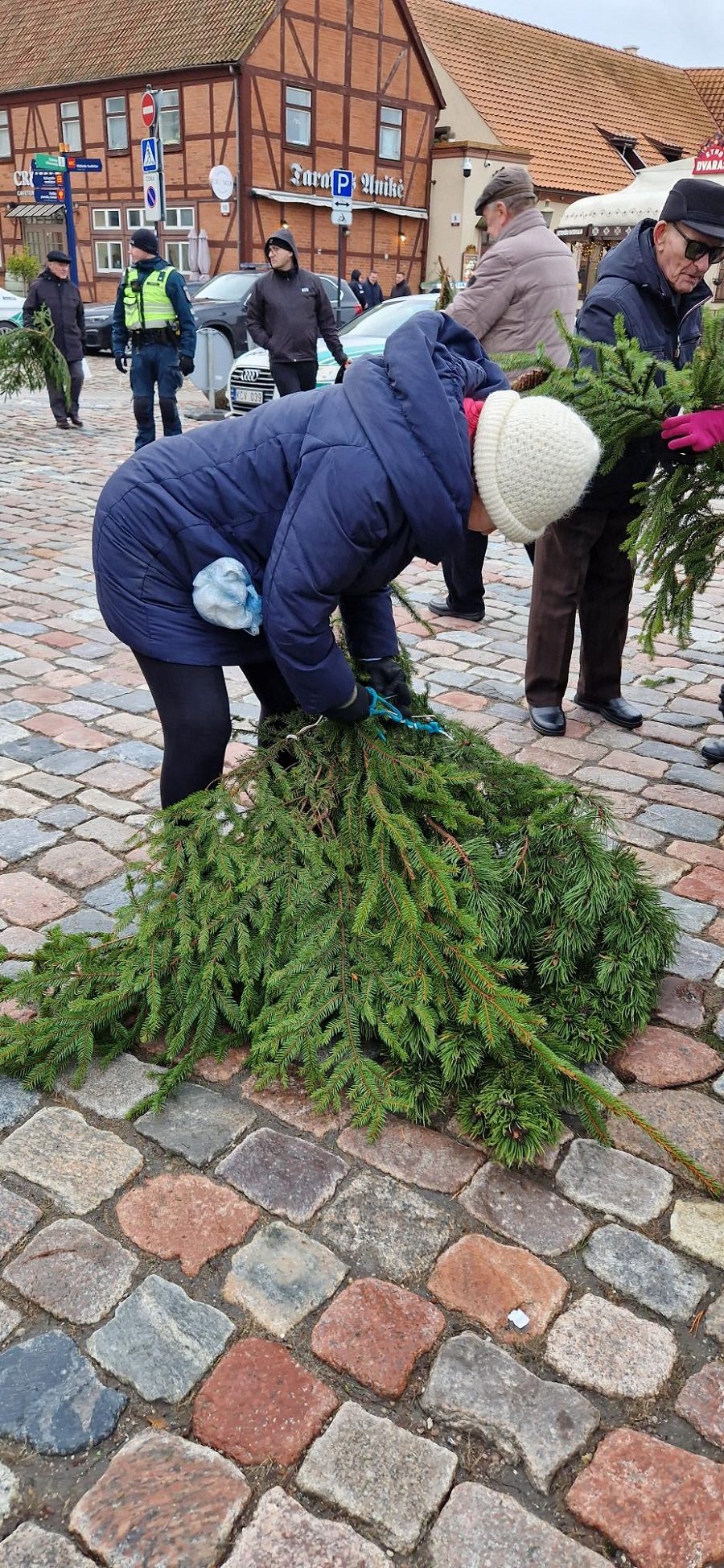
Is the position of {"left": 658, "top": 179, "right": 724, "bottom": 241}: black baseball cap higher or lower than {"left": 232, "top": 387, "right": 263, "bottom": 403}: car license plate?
higher

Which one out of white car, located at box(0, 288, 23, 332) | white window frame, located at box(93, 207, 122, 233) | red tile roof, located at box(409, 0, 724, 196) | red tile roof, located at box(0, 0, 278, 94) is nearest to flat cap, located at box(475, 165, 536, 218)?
white car, located at box(0, 288, 23, 332)

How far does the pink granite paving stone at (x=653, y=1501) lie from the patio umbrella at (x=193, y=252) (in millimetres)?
29675

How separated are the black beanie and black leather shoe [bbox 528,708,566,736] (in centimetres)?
701

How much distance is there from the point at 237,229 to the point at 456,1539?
32216 mm

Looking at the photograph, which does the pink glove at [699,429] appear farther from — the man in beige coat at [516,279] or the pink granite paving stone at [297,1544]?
the pink granite paving stone at [297,1544]

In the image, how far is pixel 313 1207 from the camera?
92.1 inches

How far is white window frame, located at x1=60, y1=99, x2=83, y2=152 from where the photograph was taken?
107ft

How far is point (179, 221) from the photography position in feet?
102

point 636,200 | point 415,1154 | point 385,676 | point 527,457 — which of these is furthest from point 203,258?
point 415,1154

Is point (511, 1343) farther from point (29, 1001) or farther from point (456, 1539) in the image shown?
point (29, 1001)

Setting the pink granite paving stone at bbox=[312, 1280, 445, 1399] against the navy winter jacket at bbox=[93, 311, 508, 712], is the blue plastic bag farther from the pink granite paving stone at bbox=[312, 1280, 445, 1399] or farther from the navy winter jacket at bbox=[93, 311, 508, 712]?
the pink granite paving stone at bbox=[312, 1280, 445, 1399]

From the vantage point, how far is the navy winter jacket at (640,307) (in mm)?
4156

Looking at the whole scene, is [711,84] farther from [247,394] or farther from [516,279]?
[516,279]

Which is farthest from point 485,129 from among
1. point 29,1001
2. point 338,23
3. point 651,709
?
point 29,1001
